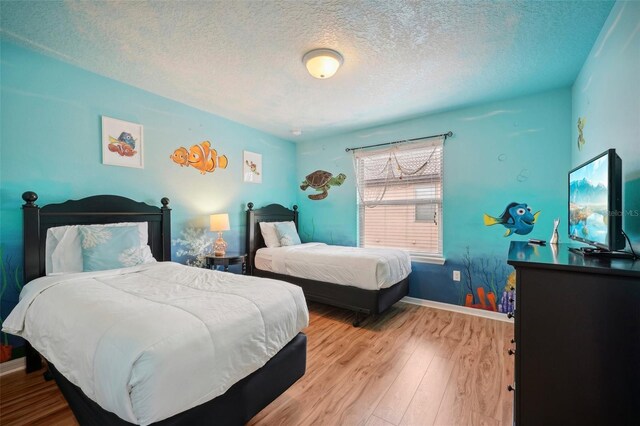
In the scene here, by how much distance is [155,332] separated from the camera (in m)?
1.09

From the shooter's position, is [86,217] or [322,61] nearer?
[322,61]

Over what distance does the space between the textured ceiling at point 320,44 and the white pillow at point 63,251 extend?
144 cm

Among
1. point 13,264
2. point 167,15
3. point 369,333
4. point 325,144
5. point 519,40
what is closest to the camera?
point 167,15

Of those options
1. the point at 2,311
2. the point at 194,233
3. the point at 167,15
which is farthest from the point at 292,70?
the point at 2,311

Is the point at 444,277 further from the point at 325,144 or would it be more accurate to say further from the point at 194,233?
the point at 194,233

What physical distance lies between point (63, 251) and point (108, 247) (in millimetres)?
278

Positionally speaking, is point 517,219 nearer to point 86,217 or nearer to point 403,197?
point 403,197

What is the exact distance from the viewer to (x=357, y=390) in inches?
72.2

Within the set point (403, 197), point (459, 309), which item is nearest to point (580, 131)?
point (403, 197)

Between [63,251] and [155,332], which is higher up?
[63,251]

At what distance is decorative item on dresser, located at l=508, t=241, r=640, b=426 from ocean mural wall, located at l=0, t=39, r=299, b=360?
3.17 meters

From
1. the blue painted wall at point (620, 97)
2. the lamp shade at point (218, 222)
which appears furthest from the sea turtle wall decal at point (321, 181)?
the blue painted wall at point (620, 97)

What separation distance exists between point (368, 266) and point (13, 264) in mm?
2969

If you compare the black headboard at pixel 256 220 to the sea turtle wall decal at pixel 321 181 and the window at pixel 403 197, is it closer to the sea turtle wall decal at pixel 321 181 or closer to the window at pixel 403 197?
the sea turtle wall decal at pixel 321 181
